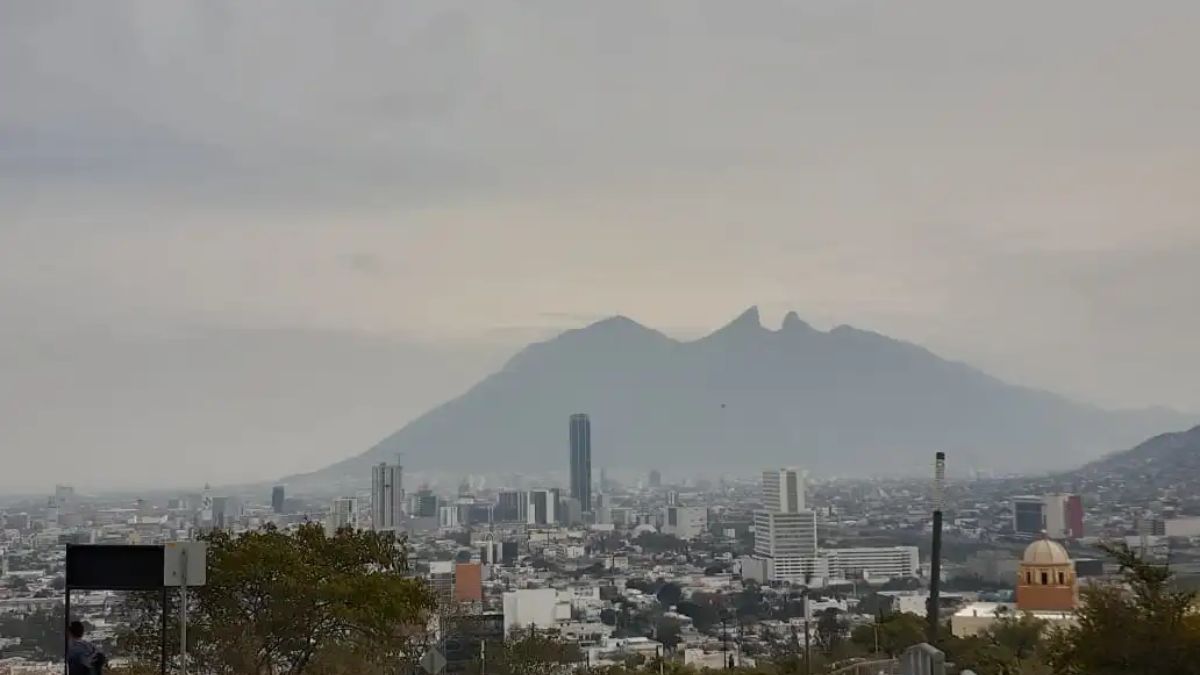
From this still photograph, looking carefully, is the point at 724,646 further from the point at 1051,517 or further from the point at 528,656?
the point at 1051,517

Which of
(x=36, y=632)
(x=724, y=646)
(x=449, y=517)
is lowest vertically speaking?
(x=724, y=646)

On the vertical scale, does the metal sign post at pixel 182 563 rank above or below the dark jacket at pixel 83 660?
above

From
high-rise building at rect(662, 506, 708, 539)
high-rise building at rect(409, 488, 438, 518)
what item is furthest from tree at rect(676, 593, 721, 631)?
high-rise building at rect(662, 506, 708, 539)

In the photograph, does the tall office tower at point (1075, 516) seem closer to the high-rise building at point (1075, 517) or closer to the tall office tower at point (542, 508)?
the high-rise building at point (1075, 517)

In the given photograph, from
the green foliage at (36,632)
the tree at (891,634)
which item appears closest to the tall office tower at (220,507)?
the tree at (891,634)

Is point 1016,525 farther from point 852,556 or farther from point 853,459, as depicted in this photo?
point 853,459

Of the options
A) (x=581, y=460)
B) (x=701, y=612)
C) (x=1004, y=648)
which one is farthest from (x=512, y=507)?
(x=1004, y=648)
